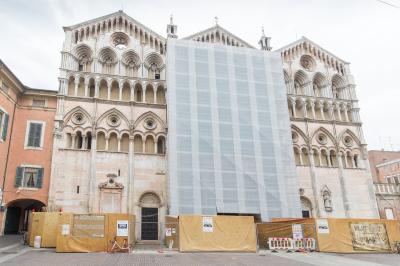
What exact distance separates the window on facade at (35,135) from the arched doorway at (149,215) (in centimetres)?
1026

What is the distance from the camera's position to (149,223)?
29.3 m

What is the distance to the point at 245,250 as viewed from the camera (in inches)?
835

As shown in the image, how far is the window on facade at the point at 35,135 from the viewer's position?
29438mm

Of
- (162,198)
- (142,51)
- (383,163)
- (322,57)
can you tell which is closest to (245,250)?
(162,198)

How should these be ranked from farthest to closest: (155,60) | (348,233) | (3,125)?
1. (155,60)
2. (3,125)
3. (348,233)

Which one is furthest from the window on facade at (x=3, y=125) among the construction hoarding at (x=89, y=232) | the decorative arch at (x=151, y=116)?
the construction hoarding at (x=89, y=232)

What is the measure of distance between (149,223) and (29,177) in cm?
1080

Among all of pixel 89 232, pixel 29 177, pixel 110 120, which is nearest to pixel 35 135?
pixel 29 177

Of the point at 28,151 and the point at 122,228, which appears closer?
the point at 122,228

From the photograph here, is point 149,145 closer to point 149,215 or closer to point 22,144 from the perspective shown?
point 149,215

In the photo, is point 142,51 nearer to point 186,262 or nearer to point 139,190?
point 139,190

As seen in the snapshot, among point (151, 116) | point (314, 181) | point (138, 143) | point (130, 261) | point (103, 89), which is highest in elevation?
point (103, 89)

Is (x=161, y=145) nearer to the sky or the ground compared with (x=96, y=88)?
nearer to the ground

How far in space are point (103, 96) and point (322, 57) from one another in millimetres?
A: 26225
